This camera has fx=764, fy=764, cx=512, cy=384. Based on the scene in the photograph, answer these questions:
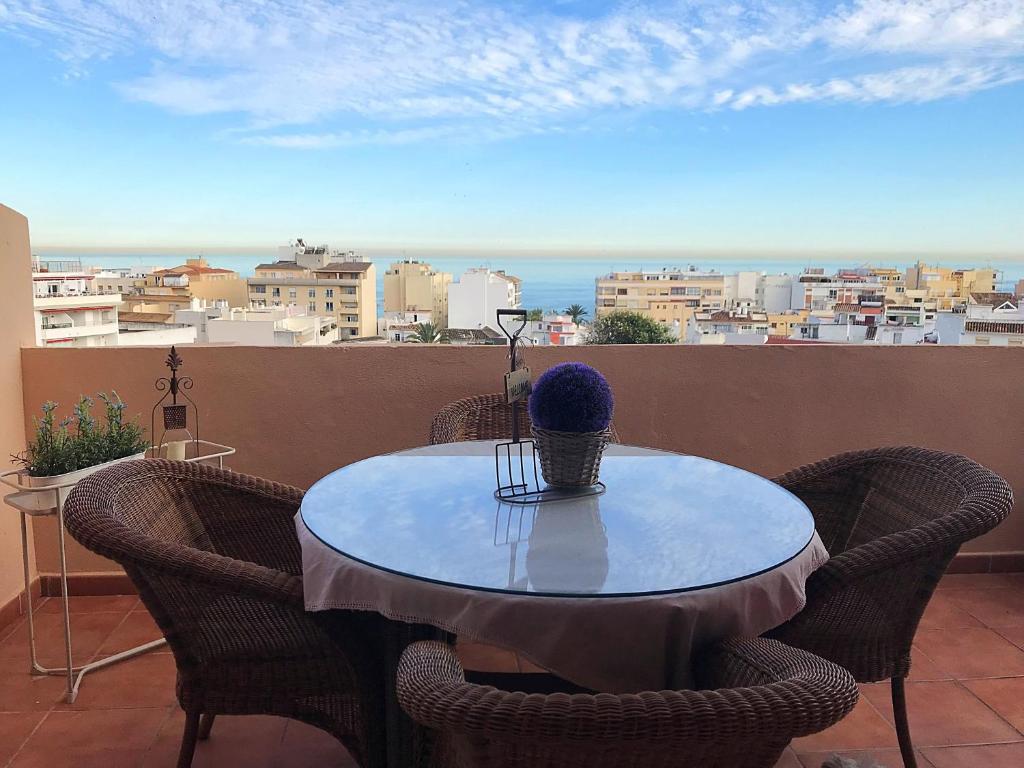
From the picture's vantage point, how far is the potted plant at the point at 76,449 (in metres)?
2.18

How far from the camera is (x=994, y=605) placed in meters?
2.84

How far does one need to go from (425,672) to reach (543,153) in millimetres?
20628

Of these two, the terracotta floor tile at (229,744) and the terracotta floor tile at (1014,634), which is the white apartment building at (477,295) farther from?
the terracotta floor tile at (1014,634)

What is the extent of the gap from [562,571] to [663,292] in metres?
6.51

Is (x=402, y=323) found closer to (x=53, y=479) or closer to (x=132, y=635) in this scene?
(x=132, y=635)

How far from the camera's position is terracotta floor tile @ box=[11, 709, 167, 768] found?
188 cm

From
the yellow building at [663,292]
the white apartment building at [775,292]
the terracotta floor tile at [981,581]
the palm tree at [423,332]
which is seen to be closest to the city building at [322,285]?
the palm tree at [423,332]

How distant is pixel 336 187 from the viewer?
20.6 metres

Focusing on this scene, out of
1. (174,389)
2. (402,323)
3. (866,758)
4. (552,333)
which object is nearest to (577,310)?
(402,323)

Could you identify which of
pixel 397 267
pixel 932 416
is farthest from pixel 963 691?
pixel 397 267

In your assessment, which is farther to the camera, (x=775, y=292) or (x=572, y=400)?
(x=775, y=292)

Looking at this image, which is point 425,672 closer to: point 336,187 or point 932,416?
point 932,416

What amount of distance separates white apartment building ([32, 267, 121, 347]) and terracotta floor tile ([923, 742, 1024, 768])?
296cm

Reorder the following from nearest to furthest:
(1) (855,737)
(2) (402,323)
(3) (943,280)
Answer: (1) (855,737)
(2) (402,323)
(3) (943,280)
